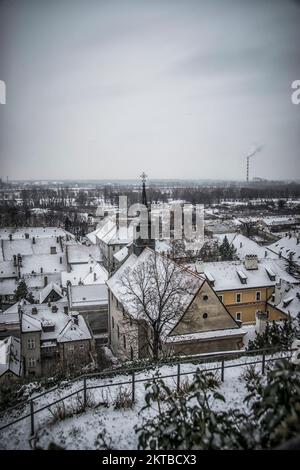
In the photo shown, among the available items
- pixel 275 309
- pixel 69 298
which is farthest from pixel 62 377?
pixel 69 298

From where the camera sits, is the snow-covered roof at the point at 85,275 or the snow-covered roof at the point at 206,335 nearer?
the snow-covered roof at the point at 206,335

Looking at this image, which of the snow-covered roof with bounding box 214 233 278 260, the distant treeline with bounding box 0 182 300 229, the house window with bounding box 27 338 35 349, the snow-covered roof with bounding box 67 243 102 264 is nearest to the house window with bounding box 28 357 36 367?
the house window with bounding box 27 338 35 349

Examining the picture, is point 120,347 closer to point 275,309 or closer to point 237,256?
point 275,309

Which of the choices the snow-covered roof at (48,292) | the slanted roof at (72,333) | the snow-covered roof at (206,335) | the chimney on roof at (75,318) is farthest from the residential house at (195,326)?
the snow-covered roof at (48,292)

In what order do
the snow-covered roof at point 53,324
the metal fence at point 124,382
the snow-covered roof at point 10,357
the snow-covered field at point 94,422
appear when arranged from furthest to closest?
the snow-covered roof at point 53,324 < the snow-covered roof at point 10,357 < the metal fence at point 124,382 < the snow-covered field at point 94,422

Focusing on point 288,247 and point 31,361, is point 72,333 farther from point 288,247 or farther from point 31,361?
point 288,247

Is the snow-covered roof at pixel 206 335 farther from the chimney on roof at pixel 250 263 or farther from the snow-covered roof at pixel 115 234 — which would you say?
the snow-covered roof at pixel 115 234
